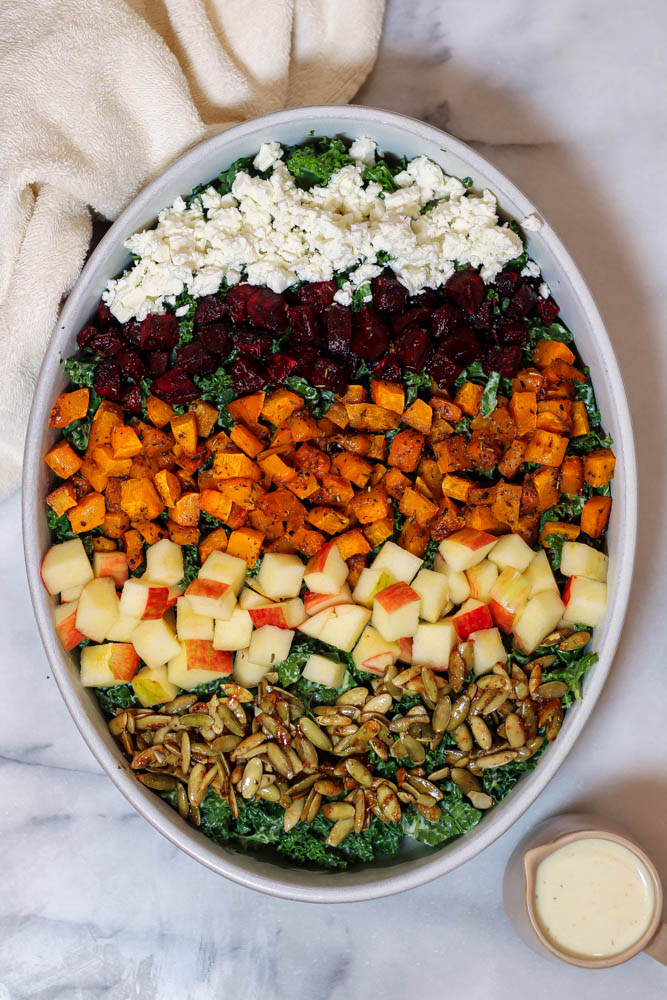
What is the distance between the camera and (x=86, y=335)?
6.03 ft

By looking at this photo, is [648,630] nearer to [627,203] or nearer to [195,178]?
[627,203]

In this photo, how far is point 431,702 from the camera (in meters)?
1.80

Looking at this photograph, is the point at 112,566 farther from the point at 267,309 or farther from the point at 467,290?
the point at 467,290

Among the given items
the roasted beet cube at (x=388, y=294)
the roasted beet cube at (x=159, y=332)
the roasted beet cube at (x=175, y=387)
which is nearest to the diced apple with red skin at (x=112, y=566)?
the roasted beet cube at (x=175, y=387)

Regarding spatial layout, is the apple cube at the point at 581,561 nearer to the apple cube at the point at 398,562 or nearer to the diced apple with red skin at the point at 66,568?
the apple cube at the point at 398,562

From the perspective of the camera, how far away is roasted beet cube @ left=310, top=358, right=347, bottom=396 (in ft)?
5.88

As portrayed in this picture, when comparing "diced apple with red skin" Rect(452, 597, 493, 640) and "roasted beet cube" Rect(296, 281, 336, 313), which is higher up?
"roasted beet cube" Rect(296, 281, 336, 313)

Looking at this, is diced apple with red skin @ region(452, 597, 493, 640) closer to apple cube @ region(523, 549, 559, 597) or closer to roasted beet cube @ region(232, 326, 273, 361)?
apple cube @ region(523, 549, 559, 597)

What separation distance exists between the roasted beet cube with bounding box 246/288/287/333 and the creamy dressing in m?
1.29

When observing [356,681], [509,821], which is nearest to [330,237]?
[356,681]

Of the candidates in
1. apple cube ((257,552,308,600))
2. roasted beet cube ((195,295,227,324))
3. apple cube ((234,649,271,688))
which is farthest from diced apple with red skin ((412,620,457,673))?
roasted beet cube ((195,295,227,324))

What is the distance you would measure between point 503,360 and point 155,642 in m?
0.96

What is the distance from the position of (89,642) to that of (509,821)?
3.23 feet

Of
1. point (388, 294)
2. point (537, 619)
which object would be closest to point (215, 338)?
point (388, 294)
